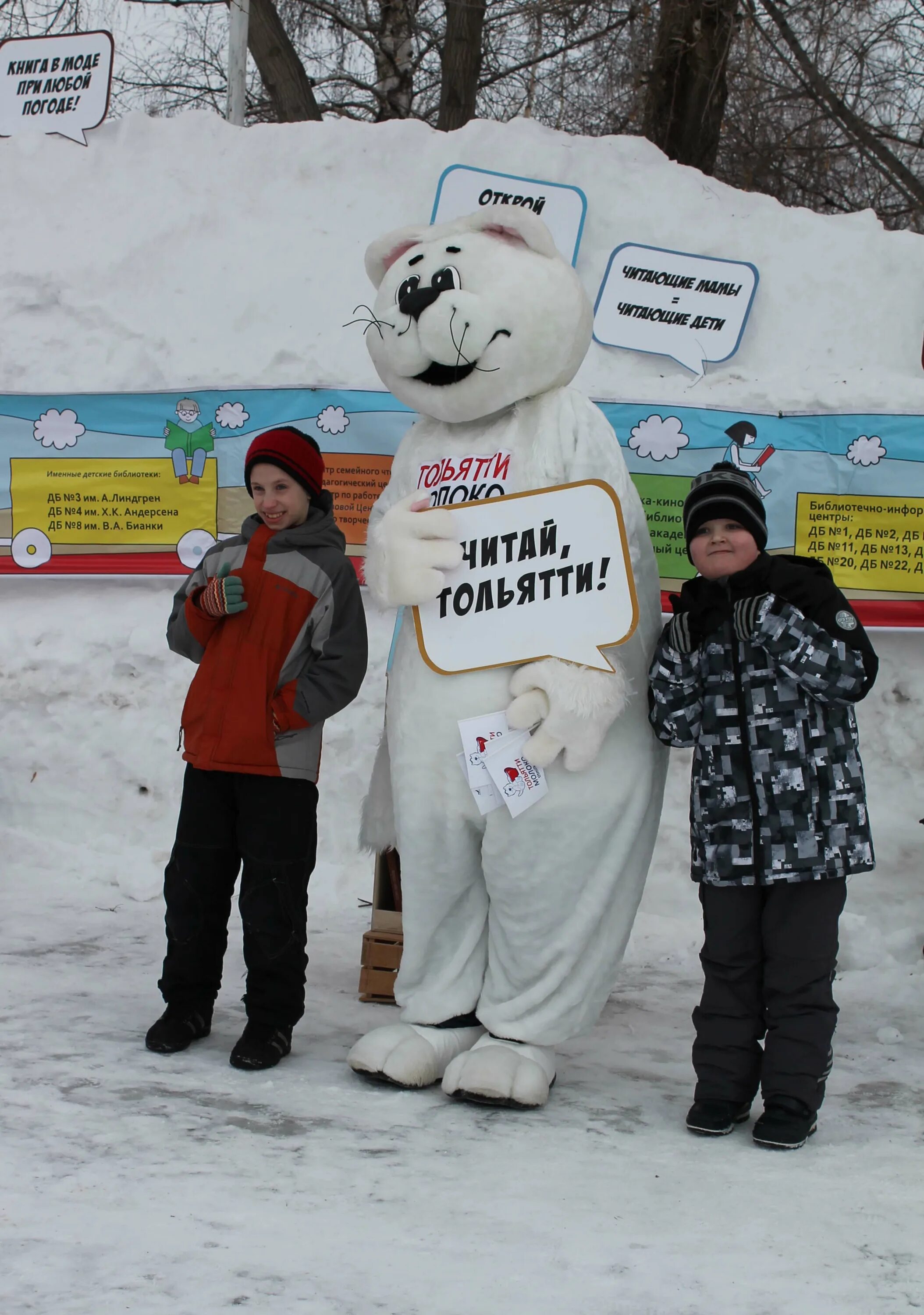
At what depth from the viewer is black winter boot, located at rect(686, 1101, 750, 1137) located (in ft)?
8.98

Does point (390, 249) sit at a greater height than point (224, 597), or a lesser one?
greater

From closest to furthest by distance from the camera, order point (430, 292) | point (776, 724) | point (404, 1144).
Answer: point (404, 1144), point (776, 724), point (430, 292)

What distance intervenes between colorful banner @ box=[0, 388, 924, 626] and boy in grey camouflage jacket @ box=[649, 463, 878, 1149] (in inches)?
70.8

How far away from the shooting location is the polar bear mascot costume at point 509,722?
2.87 meters

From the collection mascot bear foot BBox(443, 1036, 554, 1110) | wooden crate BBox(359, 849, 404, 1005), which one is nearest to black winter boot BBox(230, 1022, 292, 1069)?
mascot bear foot BBox(443, 1036, 554, 1110)

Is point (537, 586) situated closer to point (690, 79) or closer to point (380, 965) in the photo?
point (380, 965)

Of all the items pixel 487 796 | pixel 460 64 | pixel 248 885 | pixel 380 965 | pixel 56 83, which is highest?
pixel 460 64

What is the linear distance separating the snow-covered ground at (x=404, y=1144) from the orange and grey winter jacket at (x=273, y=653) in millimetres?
756

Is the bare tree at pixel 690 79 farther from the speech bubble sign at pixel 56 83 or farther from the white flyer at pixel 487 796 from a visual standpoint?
the white flyer at pixel 487 796

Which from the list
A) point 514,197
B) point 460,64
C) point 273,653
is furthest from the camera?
point 460,64

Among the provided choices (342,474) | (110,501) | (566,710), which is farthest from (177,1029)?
(110,501)

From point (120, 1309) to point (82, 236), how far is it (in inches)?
169

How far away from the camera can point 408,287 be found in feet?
9.95

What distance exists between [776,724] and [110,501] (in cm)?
309
